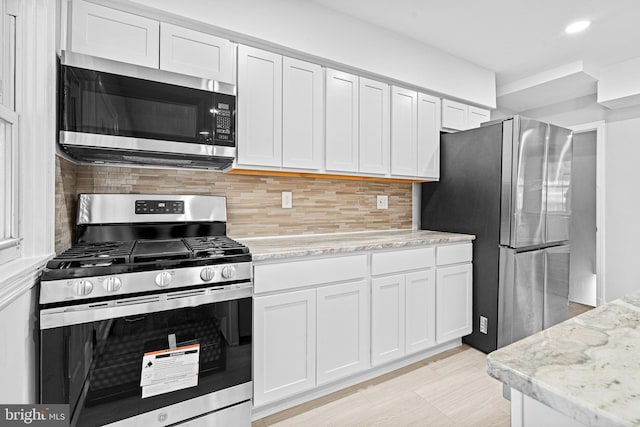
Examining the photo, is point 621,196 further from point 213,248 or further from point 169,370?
point 169,370

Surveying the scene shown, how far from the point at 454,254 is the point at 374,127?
47.0 inches

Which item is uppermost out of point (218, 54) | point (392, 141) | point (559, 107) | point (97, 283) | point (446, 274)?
point (559, 107)

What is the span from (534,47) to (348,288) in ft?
8.83

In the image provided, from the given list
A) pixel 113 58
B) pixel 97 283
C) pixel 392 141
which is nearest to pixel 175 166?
pixel 113 58

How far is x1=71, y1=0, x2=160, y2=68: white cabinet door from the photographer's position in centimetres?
156

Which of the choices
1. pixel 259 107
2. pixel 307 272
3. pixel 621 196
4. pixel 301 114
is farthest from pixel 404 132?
pixel 621 196

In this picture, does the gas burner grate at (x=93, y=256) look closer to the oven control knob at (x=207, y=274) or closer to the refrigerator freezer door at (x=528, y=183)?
the oven control knob at (x=207, y=274)

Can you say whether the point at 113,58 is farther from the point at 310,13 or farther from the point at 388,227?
the point at 388,227

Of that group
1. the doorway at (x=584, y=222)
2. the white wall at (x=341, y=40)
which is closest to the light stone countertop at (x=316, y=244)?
the white wall at (x=341, y=40)

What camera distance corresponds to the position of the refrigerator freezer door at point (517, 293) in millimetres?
2436

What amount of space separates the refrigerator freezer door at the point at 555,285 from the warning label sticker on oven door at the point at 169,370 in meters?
2.74

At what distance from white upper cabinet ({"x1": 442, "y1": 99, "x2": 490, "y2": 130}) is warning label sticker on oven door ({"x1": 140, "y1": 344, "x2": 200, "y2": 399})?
272 centimetres

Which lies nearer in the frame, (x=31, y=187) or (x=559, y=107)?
(x=31, y=187)

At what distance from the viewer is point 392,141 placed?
2.64 metres
